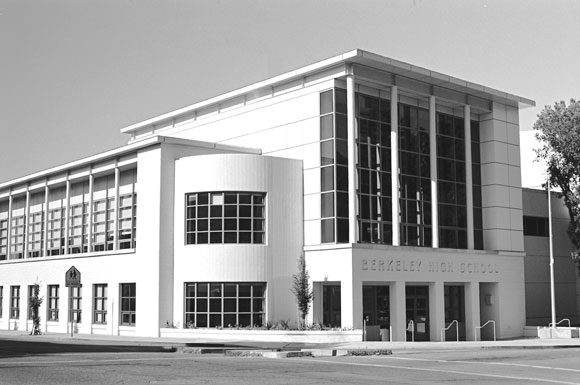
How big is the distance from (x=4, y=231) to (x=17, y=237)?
2568 mm

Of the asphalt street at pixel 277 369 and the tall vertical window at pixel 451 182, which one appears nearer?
the asphalt street at pixel 277 369

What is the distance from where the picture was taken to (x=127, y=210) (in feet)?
140

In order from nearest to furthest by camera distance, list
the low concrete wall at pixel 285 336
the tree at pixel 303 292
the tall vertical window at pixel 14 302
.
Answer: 1. the low concrete wall at pixel 285 336
2. the tree at pixel 303 292
3. the tall vertical window at pixel 14 302

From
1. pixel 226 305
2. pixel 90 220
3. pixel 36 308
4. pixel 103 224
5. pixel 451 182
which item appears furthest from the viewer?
pixel 90 220

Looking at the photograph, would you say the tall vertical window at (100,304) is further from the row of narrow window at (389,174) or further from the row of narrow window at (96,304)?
the row of narrow window at (389,174)

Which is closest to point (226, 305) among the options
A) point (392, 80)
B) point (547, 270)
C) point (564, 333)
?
point (392, 80)

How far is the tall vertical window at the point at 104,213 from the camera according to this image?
44.4m

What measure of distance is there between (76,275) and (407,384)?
72.4 ft

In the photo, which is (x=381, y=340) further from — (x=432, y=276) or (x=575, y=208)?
(x=575, y=208)

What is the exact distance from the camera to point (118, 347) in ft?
98.8

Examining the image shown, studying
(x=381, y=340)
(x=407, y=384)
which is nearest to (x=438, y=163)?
(x=381, y=340)

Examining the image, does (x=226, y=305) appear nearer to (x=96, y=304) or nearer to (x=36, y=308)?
(x=96, y=304)

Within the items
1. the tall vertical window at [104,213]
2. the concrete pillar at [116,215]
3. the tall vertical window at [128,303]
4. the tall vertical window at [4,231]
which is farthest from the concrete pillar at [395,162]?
the tall vertical window at [4,231]

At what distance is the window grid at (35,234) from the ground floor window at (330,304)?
23276 mm
